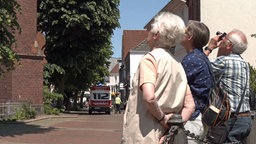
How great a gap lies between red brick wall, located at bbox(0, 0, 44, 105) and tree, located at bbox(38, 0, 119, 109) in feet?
14.6

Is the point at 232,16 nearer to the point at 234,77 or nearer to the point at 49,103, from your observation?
the point at 49,103

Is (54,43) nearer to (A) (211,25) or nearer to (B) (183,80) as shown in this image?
(A) (211,25)

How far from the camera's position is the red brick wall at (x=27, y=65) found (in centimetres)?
Answer: 3228

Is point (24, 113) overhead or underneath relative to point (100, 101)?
underneath

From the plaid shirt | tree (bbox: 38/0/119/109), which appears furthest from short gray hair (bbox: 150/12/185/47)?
tree (bbox: 38/0/119/109)

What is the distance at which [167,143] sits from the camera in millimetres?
3734

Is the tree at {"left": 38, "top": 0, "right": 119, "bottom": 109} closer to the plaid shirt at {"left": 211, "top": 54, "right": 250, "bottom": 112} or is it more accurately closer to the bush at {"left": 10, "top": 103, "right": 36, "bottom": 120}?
the bush at {"left": 10, "top": 103, "right": 36, "bottom": 120}

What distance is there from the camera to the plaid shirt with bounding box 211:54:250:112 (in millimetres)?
4906

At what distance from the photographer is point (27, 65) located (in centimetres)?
3316

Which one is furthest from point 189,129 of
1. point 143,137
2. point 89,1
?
point 89,1

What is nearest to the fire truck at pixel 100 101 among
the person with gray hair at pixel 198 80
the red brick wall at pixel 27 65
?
the red brick wall at pixel 27 65

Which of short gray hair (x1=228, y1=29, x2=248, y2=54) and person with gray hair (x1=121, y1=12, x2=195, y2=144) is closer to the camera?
person with gray hair (x1=121, y1=12, x2=195, y2=144)

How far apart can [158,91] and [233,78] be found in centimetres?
142

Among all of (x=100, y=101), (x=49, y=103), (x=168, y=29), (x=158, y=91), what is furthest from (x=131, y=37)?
(x=158, y=91)
